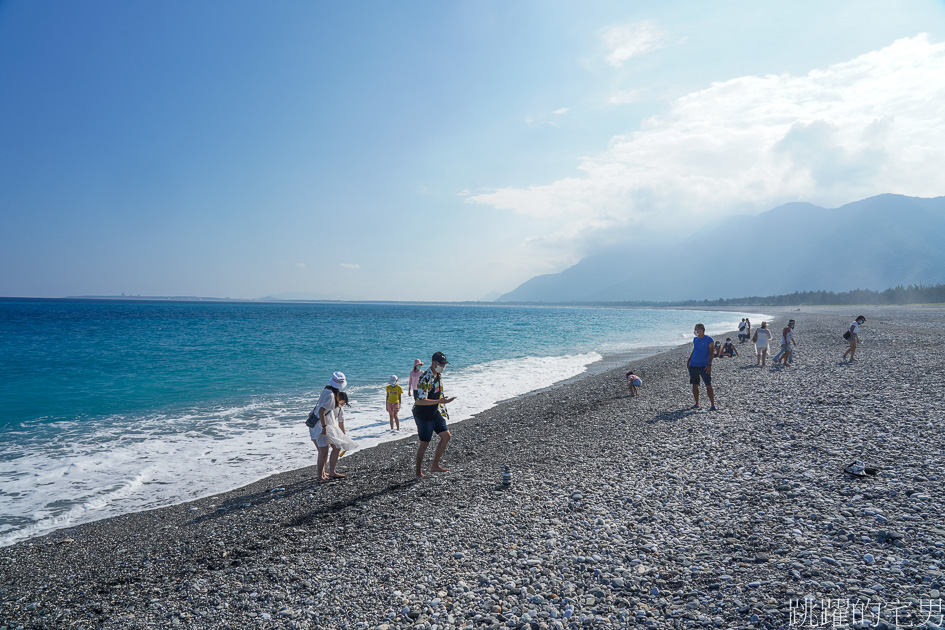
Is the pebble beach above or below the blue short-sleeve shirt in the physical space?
below

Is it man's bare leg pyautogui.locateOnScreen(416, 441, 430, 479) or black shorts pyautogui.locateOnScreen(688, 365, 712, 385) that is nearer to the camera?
man's bare leg pyautogui.locateOnScreen(416, 441, 430, 479)

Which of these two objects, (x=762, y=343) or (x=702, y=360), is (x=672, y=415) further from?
(x=762, y=343)

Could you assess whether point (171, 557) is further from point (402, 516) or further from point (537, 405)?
point (537, 405)

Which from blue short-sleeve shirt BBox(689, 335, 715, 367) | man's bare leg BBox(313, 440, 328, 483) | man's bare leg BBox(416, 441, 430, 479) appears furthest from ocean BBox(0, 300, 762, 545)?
blue short-sleeve shirt BBox(689, 335, 715, 367)

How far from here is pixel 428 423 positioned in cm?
837

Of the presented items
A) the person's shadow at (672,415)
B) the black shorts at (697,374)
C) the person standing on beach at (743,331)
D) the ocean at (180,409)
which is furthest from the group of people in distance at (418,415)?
the person standing on beach at (743,331)

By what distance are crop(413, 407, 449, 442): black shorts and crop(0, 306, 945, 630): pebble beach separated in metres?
0.98

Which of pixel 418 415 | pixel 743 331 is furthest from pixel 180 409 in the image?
pixel 743 331

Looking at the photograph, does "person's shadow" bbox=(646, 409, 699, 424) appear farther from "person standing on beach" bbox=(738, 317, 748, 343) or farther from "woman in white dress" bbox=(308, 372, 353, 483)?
"person standing on beach" bbox=(738, 317, 748, 343)

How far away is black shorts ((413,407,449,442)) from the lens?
326 inches

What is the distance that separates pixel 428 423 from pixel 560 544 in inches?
143

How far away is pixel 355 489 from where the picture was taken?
838 centimetres

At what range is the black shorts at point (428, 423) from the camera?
326 inches

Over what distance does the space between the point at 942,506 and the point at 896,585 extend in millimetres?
2425
